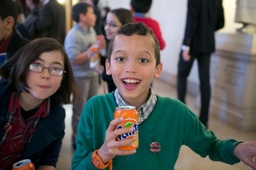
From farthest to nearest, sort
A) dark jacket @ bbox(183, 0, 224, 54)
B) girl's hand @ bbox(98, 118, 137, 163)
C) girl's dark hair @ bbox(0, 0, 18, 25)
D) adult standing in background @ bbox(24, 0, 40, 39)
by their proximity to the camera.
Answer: adult standing in background @ bbox(24, 0, 40, 39), dark jacket @ bbox(183, 0, 224, 54), girl's dark hair @ bbox(0, 0, 18, 25), girl's hand @ bbox(98, 118, 137, 163)

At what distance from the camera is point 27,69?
1.34 m

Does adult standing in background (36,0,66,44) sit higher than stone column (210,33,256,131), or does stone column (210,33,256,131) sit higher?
adult standing in background (36,0,66,44)

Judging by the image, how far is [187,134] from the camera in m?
1.13

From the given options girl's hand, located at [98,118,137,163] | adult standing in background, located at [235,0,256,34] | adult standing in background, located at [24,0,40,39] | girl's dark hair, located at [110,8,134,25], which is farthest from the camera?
adult standing in background, located at [24,0,40,39]

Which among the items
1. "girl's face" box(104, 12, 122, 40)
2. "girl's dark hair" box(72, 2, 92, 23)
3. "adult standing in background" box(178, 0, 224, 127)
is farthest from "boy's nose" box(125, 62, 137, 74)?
"adult standing in background" box(178, 0, 224, 127)

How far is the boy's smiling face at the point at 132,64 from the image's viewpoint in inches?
39.5

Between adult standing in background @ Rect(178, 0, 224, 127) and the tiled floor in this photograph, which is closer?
the tiled floor

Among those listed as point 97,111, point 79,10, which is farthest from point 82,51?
point 97,111

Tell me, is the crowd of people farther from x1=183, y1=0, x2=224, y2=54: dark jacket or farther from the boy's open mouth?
x1=183, y1=0, x2=224, y2=54: dark jacket

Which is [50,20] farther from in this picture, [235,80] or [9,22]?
[235,80]

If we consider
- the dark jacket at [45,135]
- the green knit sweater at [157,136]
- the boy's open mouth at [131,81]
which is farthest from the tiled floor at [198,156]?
the boy's open mouth at [131,81]

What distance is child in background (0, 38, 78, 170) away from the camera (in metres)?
1.34

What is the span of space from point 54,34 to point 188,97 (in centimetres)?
228

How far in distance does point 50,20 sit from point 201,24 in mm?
1689
